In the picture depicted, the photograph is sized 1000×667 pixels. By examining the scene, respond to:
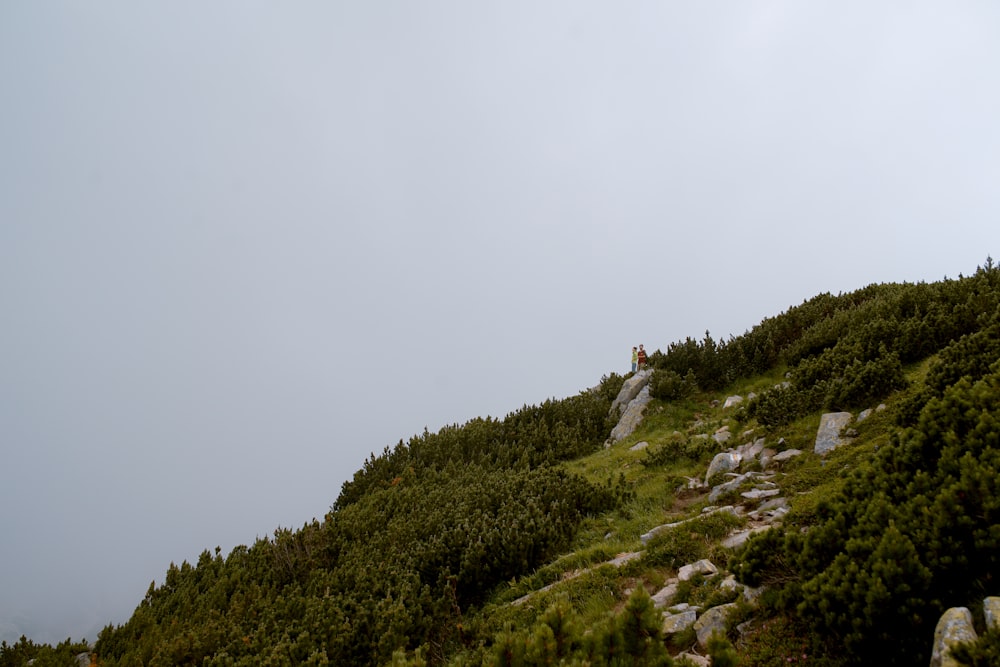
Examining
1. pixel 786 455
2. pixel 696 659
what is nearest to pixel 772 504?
pixel 786 455

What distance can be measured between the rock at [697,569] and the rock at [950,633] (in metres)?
3.28

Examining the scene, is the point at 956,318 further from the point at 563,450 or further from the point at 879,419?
the point at 563,450

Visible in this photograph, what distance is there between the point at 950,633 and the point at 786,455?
6.59m

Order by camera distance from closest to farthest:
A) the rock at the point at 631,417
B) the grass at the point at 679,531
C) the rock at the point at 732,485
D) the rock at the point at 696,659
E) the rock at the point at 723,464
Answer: the rock at the point at 696,659 < the grass at the point at 679,531 < the rock at the point at 732,485 < the rock at the point at 723,464 < the rock at the point at 631,417

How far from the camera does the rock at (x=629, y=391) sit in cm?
1836

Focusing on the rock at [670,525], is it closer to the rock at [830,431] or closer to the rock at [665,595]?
the rock at [665,595]

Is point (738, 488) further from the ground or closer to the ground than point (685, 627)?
further from the ground

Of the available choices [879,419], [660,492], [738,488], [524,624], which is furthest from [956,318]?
[524,624]

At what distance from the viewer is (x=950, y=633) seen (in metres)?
3.46

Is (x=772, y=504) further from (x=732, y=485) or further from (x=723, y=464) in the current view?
(x=723, y=464)

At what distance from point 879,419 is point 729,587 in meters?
5.08

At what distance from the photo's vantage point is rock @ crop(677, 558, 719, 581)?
22.1ft

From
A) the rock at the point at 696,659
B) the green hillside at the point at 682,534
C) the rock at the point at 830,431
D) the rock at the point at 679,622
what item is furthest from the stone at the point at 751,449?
the rock at the point at 696,659

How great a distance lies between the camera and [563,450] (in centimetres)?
1614
